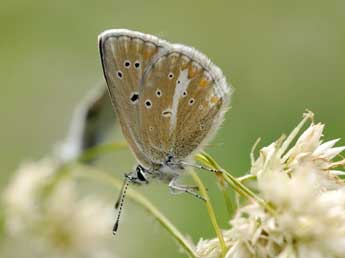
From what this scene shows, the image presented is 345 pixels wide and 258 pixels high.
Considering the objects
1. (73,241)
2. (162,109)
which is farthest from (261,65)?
(162,109)

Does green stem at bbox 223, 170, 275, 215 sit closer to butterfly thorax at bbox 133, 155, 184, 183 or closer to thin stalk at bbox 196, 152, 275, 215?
thin stalk at bbox 196, 152, 275, 215

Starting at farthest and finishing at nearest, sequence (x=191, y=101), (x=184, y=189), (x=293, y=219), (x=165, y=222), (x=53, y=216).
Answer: (x=53, y=216), (x=191, y=101), (x=184, y=189), (x=165, y=222), (x=293, y=219)

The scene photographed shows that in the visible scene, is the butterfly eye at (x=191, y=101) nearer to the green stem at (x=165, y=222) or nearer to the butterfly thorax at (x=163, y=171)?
the butterfly thorax at (x=163, y=171)

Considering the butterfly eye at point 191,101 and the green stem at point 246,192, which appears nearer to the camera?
the green stem at point 246,192

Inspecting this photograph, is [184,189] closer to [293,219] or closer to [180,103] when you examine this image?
[180,103]

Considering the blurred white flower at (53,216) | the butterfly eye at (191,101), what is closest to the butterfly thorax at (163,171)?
the butterfly eye at (191,101)

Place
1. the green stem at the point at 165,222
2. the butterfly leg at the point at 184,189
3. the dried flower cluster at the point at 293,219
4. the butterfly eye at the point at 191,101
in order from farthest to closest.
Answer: the butterfly eye at the point at 191,101, the butterfly leg at the point at 184,189, the green stem at the point at 165,222, the dried flower cluster at the point at 293,219

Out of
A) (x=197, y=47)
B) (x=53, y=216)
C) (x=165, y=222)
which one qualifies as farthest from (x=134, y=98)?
(x=197, y=47)
